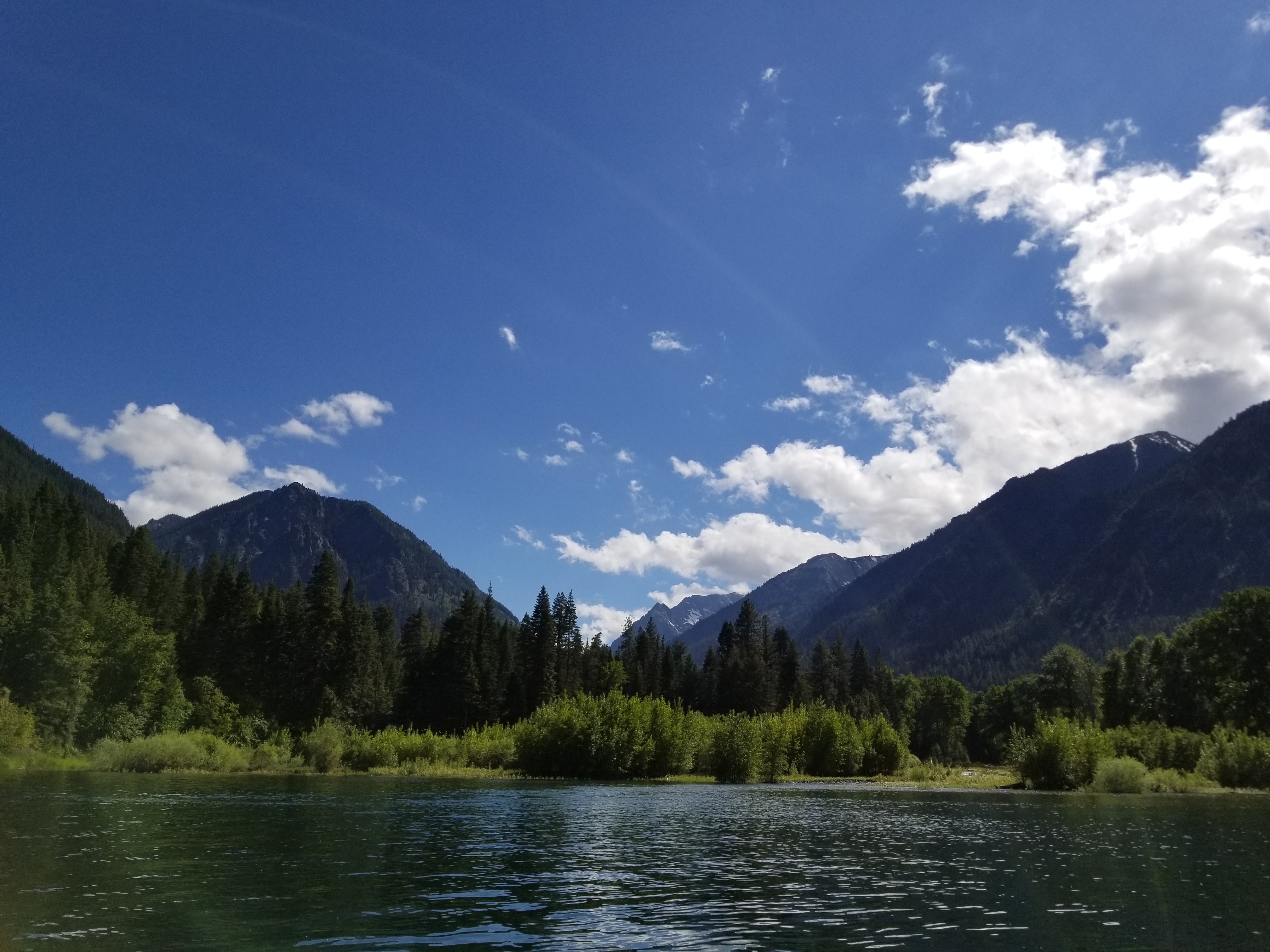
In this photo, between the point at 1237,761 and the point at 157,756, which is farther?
the point at 157,756

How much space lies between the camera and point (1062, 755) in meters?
74.8

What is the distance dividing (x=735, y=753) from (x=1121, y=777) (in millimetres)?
35442

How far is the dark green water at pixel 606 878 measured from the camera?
1553 cm

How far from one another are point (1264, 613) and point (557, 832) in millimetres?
88489

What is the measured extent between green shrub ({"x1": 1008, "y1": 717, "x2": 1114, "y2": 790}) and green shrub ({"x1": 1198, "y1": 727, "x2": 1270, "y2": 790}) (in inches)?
317

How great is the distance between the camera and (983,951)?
14.7 m

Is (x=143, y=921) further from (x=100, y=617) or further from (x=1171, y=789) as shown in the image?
(x=100, y=617)

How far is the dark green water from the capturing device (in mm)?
15531

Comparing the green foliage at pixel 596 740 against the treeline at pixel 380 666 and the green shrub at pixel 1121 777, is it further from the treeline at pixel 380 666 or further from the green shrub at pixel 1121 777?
the green shrub at pixel 1121 777

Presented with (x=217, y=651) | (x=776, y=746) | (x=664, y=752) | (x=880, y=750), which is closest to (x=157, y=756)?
(x=217, y=651)

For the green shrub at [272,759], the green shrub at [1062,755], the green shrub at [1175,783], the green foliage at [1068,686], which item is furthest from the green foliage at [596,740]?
the green foliage at [1068,686]

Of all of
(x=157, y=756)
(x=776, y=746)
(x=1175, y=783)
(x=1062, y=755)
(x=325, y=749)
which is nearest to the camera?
(x=1175, y=783)

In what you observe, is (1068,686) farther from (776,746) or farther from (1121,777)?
(1121,777)

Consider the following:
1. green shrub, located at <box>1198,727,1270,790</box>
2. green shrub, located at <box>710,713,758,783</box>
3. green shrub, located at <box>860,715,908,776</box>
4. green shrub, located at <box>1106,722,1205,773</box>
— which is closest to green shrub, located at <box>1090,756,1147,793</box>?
green shrub, located at <box>1106,722,1205,773</box>
